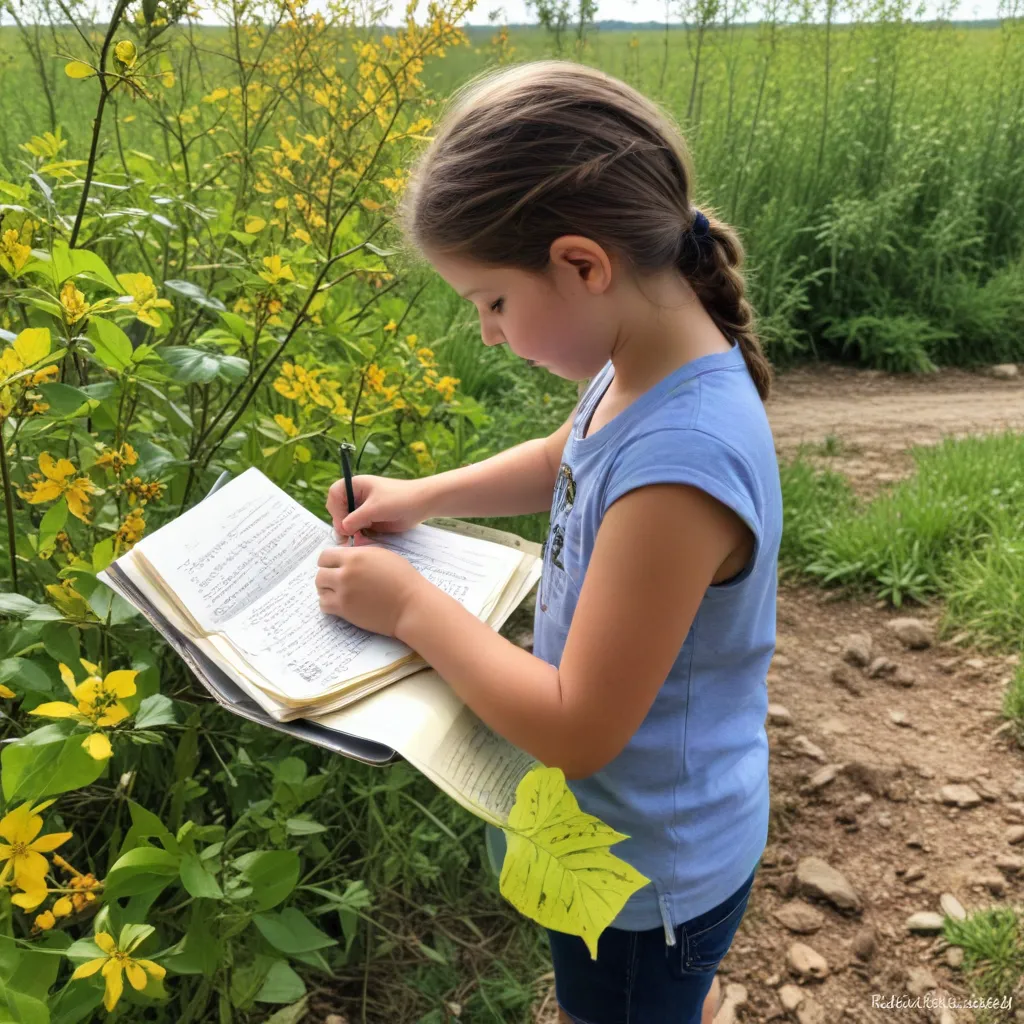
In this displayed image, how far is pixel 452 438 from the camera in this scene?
1843mm

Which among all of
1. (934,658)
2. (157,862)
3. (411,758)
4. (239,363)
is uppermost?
(239,363)

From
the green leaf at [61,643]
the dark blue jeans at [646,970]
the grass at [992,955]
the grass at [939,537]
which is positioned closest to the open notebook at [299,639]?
the green leaf at [61,643]

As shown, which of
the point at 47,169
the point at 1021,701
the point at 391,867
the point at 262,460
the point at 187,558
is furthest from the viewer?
the point at 1021,701

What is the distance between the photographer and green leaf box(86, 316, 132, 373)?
1.01m

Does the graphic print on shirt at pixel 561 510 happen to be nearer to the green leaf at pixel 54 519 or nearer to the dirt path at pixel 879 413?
the green leaf at pixel 54 519

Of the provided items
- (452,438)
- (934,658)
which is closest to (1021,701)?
(934,658)

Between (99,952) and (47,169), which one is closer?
(99,952)

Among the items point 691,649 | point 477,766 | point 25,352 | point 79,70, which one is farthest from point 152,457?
point 691,649

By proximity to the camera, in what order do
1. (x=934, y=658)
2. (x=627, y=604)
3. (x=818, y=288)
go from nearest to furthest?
(x=627, y=604), (x=934, y=658), (x=818, y=288)

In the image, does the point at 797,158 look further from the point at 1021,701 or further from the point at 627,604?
the point at 627,604

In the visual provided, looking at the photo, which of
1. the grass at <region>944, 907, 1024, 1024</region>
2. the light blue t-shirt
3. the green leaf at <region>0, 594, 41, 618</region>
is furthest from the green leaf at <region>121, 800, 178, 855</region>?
the grass at <region>944, 907, 1024, 1024</region>

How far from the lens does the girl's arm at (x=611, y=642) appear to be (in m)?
0.87

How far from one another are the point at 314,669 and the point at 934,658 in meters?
1.97

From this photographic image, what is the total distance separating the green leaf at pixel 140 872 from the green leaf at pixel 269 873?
92 mm
